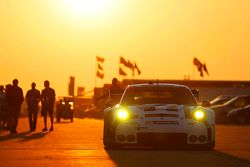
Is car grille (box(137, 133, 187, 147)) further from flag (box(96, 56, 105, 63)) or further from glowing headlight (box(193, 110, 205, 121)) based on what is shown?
flag (box(96, 56, 105, 63))

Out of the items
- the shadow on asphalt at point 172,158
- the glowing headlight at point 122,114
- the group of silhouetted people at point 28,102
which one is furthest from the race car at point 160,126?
the group of silhouetted people at point 28,102

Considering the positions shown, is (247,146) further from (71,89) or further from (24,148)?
(71,89)

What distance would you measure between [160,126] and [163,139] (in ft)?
0.79

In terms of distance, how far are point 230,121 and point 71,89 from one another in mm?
46324

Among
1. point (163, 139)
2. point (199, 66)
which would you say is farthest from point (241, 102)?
point (199, 66)

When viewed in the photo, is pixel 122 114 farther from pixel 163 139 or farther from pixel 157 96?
pixel 157 96

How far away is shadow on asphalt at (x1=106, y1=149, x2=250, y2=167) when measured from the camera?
14430 millimetres

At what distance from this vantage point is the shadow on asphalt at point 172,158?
14430 millimetres

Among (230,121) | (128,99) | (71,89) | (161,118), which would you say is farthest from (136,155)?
(71,89)

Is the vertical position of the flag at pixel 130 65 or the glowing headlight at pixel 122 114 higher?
the flag at pixel 130 65

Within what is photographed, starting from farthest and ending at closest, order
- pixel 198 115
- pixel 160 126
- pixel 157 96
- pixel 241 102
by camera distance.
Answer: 1. pixel 241 102
2. pixel 157 96
3. pixel 198 115
4. pixel 160 126

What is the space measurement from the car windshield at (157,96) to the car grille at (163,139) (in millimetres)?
1260

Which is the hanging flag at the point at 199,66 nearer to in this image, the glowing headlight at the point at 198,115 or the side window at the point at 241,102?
the side window at the point at 241,102

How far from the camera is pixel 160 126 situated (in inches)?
675
